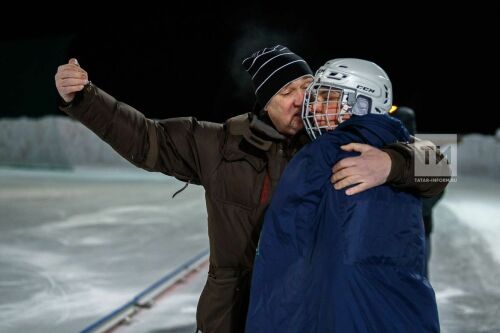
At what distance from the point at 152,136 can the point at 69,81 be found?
26cm

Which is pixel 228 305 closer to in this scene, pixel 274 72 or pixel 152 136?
pixel 152 136

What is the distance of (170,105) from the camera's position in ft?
56.5

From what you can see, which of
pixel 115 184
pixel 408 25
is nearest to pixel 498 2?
pixel 408 25

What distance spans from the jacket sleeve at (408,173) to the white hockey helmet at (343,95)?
0.12 meters

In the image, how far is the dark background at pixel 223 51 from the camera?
48.9 ft

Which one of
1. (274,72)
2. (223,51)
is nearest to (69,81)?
(274,72)

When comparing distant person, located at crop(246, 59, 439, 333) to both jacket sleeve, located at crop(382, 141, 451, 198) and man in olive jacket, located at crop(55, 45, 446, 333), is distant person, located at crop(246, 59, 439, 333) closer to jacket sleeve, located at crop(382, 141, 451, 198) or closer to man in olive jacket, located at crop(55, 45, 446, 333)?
jacket sleeve, located at crop(382, 141, 451, 198)

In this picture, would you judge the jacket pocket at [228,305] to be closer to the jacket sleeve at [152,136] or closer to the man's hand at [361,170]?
the jacket sleeve at [152,136]

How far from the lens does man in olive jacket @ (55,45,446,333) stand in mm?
1486

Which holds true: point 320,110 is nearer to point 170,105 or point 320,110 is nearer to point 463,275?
point 463,275

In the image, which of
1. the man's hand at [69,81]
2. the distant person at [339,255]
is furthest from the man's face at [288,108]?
the man's hand at [69,81]

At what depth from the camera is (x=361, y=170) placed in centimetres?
108

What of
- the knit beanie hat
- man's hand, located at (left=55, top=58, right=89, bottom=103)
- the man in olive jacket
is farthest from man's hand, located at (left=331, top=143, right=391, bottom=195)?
man's hand, located at (left=55, top=58, right=89, bottom=103)

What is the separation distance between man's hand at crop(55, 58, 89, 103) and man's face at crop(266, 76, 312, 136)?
490 mm
